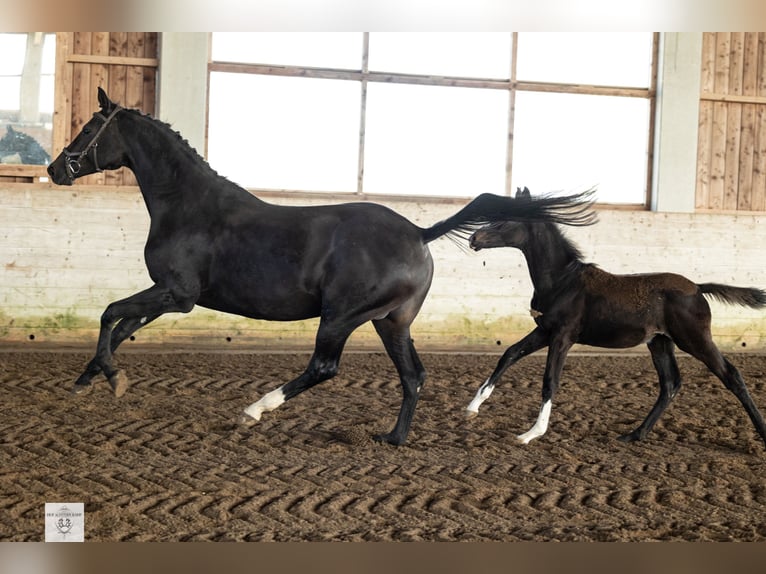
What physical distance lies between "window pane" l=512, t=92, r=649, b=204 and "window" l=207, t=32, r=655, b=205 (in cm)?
1

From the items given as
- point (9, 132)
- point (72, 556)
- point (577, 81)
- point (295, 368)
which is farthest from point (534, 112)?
point (72, 556)

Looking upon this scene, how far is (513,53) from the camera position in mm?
9352

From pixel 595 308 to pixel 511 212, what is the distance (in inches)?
37.1

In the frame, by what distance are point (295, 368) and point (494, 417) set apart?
217 cm

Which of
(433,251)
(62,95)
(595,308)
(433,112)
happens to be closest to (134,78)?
(62,95)

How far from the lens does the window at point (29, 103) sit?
8.20m

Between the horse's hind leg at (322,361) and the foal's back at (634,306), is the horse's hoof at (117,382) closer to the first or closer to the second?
the horse's hind leg at (322,361)

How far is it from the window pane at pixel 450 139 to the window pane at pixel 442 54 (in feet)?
0.69

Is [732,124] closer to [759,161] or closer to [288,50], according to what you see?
[759,161]

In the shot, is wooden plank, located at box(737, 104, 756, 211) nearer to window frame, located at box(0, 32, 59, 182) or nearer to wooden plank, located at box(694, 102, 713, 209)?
wooden plank, located at box(694, 102, 713, 209)

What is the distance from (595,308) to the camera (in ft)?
16.8

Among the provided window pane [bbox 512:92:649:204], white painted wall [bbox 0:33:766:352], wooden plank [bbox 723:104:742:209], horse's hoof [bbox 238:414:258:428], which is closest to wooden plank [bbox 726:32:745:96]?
wooden plank [bbox 723:104:742:209]

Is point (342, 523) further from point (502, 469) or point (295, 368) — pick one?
point (295, 368)

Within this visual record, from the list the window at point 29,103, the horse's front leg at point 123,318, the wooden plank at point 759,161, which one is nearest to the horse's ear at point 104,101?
the horse's front leg at point 123,318
